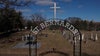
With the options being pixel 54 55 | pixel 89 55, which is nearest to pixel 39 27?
pixel 54 55

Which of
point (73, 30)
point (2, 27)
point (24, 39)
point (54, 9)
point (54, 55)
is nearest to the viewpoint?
point (73, 30)

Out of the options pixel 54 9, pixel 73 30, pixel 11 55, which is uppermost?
pixel 54 9

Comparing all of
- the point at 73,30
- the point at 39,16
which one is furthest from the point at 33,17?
the point at 73,30

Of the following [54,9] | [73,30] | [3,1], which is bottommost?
[73,30]

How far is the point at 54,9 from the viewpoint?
17.3 meters

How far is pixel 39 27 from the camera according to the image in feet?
49.6

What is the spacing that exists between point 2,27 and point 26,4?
32.0 m

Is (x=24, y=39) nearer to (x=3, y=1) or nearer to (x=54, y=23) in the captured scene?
(x=3, y=1)

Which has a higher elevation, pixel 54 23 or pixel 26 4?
Result: pixel 26 4

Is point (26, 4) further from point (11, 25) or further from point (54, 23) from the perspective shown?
point (11, 25)

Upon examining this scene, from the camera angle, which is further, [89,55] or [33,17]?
[33,17]

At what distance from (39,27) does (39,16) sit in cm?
6447

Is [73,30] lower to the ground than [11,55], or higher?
higher

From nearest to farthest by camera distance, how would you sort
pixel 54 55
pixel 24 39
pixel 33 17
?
pixel 54 55
pixel 24 39
pixel 33 17
